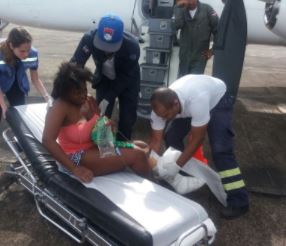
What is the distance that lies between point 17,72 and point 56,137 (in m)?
1.50

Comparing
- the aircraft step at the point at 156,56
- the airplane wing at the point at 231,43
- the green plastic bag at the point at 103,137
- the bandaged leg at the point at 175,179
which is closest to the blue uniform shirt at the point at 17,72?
the green plastic bag at the point at 103,137

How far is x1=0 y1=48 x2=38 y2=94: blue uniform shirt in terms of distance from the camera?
4.06m

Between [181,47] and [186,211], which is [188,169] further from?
[181,47]

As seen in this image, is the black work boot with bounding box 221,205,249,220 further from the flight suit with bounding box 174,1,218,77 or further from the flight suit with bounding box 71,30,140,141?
the flight suit with bounding box 174,1,218,77

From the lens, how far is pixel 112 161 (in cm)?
319

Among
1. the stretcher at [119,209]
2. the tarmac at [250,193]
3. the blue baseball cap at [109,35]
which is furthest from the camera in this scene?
the blue baseball cap at [109,35]

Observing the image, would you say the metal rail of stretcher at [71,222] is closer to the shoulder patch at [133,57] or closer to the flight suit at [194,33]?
the shoulder patch at [133,57]

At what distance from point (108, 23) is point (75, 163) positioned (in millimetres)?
1263

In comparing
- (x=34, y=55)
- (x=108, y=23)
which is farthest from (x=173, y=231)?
(x=34, y=55)

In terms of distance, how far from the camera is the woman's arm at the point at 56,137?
3018 mm

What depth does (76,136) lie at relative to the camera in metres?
3.19

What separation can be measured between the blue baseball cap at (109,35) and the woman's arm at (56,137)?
2.65 feet

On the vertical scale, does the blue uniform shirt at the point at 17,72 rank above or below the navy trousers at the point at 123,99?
above

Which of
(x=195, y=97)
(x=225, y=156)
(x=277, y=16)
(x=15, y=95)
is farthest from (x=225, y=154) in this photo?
(x=277, y=16)
